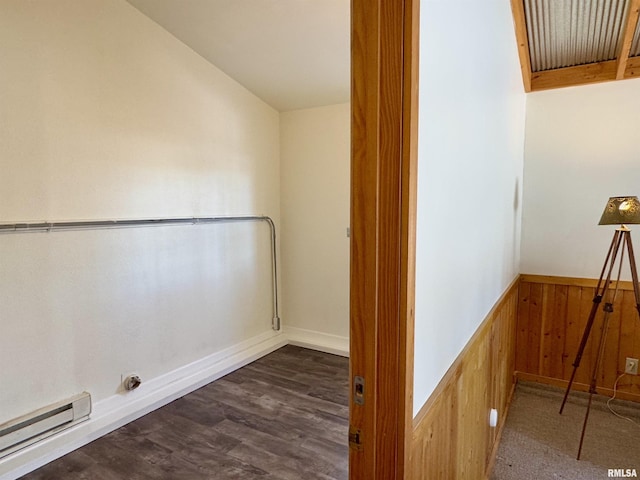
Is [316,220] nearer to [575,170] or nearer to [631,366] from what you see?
[575,170]

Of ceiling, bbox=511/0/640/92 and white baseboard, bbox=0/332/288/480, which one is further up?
ceiling, bbox=511/0/640/92

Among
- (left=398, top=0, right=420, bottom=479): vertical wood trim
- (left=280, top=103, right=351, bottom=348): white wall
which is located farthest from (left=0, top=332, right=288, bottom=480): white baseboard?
(left=398, top=0, right=420, bottom=479): vertical wood trim

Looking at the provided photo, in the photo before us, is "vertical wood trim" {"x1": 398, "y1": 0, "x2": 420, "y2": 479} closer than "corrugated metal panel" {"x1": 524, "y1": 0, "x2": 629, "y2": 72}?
Yes

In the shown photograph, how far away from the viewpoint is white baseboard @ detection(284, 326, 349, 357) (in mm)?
3469

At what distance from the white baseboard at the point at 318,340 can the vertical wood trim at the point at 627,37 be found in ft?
9.87

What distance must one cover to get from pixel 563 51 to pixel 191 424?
12.1 ft

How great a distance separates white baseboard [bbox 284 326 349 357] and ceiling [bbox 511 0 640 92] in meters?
2.73

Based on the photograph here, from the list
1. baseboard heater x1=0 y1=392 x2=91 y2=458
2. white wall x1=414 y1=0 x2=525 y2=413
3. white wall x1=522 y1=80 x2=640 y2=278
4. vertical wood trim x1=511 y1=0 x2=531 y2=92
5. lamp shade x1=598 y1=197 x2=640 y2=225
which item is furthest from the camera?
white wall x1=522 y1=80 x2=640 y2=278

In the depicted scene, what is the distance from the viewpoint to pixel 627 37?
7.49 feet

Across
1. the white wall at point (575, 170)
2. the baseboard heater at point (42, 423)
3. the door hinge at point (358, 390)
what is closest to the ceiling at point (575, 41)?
the white wall at point (575, 170)

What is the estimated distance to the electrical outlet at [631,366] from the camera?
273 centimetres

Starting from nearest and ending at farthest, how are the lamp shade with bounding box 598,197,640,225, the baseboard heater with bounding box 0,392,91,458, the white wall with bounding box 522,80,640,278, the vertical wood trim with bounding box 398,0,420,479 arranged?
the vertical wood trim with bounding box 398,0,420,479, the baseboard heater with bounding box 0,392,91,458, the lamp shade with bounding box 598,197,640,225, the white wall with bounding box 522,80,640,278

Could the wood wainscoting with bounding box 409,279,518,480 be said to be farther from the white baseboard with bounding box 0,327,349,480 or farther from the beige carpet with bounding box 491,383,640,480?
the white baseboard with bounding box 0,327,349,480

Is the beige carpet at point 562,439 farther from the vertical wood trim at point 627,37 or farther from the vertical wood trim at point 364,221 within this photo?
the vertical wood trim at point 627,37
